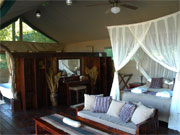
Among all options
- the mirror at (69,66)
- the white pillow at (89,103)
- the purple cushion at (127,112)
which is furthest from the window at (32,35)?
the purple cushion at (127,112)

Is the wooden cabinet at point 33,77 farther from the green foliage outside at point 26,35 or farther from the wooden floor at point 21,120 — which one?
the green foliage outside at point 26,35

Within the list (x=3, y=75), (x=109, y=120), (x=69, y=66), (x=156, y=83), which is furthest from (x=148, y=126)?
(x=3, y=75)

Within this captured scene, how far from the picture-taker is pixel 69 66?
6840 mm

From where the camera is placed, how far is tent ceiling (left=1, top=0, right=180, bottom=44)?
5145 millimetres

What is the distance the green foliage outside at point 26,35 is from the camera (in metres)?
8.07

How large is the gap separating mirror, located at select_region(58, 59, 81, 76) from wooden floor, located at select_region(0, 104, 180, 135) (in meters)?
1.52

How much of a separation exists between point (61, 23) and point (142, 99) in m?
5.05

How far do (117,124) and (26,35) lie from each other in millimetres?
→ 7082

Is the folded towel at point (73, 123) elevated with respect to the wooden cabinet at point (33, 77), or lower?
lower

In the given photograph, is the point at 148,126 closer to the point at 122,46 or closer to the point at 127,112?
the point at 127,112

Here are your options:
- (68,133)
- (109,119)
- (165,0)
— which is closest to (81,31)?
(165,0)

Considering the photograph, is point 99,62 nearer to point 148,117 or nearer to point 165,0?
point 165,0

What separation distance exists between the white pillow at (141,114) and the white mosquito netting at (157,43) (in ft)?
3.32

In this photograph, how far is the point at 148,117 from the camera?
3031mm
